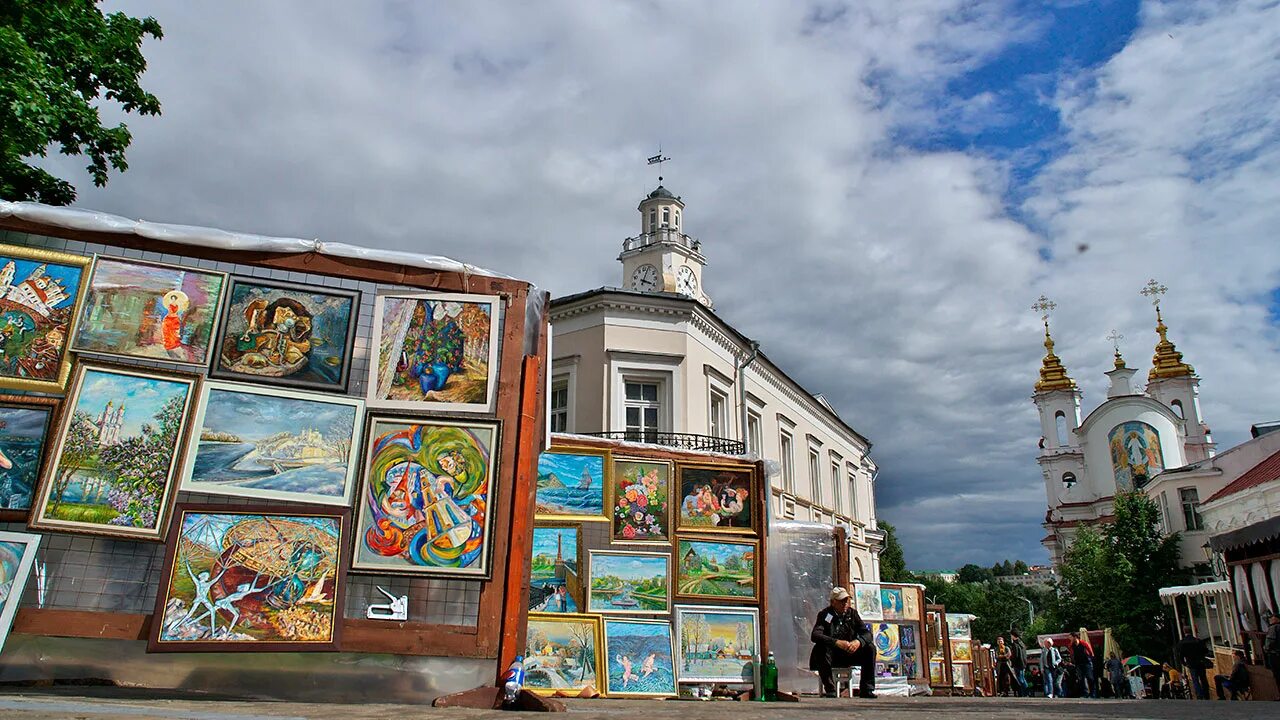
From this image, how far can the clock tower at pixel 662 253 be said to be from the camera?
29.5 m

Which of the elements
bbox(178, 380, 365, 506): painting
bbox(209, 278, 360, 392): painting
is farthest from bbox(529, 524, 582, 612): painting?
bbox(209, 278, 360, 392): painting

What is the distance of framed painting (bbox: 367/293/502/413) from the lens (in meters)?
6.14

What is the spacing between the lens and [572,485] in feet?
35.3

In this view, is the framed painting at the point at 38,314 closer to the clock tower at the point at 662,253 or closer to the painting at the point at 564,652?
the painting at the point at 564,652

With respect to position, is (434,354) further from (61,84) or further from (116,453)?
(61,84)

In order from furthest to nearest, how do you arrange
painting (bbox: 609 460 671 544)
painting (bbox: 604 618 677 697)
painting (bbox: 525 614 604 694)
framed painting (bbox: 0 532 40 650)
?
painting (bbox: 609 460 671 544), painting (bbox: 604 618 677 697), painting (bbox: 525 614 604 694), framed painting (bbox: 0 532 40 650)

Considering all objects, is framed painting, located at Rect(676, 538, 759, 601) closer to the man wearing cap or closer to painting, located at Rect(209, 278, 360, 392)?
the man wearing cap

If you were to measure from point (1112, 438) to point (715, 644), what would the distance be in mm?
58515

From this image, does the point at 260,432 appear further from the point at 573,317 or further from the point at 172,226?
the point at 573,317

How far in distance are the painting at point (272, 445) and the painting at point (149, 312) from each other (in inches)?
16.7

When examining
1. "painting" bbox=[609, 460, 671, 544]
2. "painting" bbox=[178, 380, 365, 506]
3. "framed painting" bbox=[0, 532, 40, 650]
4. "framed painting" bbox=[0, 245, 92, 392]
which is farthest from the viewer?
"painting" bbox=[609, 460, 671, 544]

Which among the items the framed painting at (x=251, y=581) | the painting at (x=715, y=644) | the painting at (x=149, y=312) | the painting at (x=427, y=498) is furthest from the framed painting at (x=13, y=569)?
the painting at (x=715, y=644)

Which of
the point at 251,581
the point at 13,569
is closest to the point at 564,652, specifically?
the point at 251,581

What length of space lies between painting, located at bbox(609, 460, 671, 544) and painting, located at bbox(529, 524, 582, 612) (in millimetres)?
607
